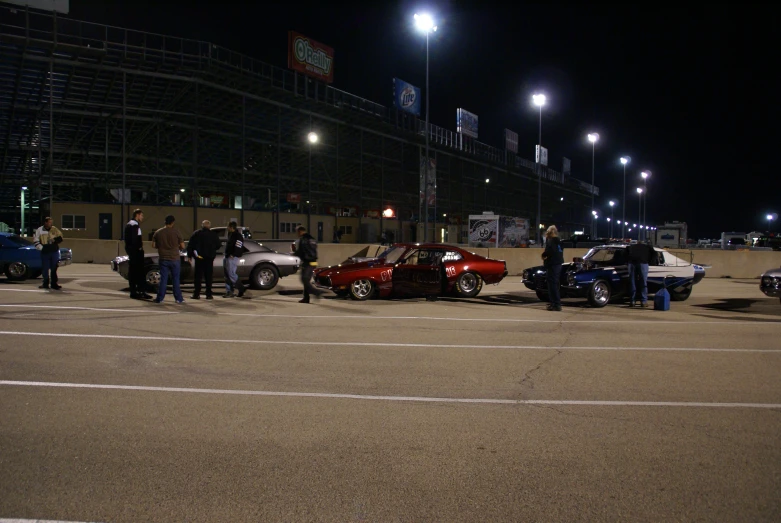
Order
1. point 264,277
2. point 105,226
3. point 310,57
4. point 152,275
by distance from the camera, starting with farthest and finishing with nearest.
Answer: point 310,57 → point 105,226 → point 264,277 → point 152,275

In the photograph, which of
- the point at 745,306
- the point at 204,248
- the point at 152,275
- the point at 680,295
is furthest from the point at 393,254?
the point at 745,306

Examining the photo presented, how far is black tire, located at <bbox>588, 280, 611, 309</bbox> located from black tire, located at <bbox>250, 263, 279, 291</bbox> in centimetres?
817

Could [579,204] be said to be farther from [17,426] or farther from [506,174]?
[17,426]

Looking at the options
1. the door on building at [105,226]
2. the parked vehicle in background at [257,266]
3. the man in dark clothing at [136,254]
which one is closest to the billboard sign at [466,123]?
the door on building at [105,226]

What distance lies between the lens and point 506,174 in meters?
81.0

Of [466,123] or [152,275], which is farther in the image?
[466,123]

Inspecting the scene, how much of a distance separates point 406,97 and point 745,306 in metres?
47.9

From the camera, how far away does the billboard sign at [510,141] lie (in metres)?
87.3

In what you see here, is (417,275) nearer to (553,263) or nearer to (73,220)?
(553,263)

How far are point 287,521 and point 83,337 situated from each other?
268 inches

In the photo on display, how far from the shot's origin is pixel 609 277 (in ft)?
48.7

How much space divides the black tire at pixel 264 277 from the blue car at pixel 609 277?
6660 mm

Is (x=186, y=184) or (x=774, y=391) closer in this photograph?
(x=774, y=391)

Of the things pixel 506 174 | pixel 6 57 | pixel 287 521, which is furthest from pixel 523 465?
pixel 506 174
